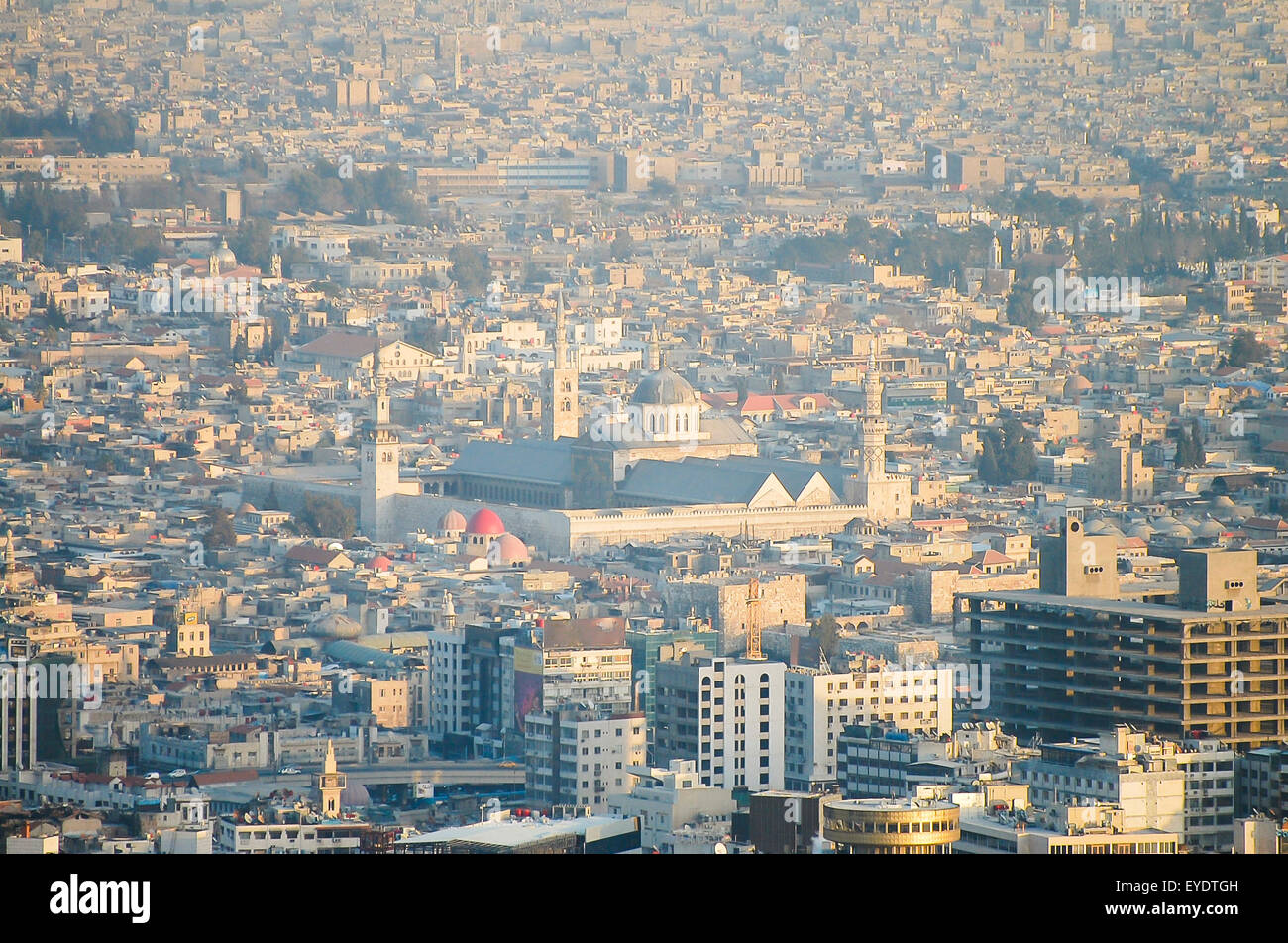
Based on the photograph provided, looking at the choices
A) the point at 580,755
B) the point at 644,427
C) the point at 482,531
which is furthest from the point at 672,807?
the point at 644,427

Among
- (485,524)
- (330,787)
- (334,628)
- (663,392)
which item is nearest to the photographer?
(330,787)

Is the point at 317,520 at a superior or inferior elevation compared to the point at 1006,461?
inferior

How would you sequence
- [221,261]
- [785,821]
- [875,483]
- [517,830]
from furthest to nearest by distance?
1. [221,261]
2. [875,483]
3. [517,830]
4. [785,821]

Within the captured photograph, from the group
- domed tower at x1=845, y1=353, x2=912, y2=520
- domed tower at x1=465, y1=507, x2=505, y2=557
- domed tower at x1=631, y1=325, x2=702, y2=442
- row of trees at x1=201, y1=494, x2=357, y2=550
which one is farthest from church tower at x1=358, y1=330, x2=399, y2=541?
domed tower at x1=845, y1=353, x2=912, y2=520

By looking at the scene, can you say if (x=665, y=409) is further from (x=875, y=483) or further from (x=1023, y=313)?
(x=1023, y=313)

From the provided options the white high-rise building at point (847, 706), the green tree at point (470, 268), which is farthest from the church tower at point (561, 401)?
the green tree at point (470, 268)

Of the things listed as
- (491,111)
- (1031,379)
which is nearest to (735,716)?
(1031,379)

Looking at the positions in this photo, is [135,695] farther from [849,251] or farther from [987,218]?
[987,218]

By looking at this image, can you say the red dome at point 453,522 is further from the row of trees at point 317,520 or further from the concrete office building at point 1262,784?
the concrete office building at point 1262,784
